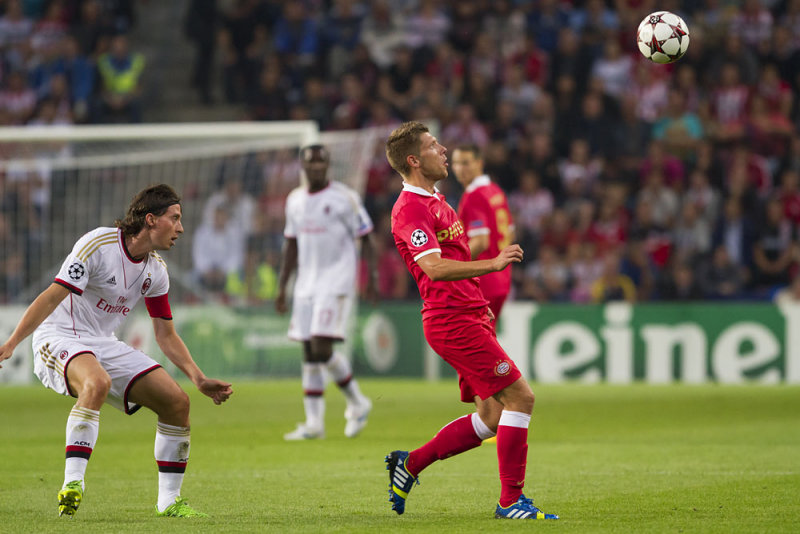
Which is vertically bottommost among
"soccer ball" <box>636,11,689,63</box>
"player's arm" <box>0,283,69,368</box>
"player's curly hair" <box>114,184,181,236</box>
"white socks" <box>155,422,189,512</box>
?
"white socks" <box>155,422,189,512</box>

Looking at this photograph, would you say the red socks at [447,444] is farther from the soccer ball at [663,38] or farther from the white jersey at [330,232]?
the white jersey at [330,232]

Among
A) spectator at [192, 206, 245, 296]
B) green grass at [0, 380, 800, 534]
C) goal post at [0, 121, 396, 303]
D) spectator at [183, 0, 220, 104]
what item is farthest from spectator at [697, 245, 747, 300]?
spectator at [183, 0, 220, 104]

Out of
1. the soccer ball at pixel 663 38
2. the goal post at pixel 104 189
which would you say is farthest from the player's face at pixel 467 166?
the goal post at pixel 104 189

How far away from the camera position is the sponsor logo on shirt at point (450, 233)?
6.66 meters

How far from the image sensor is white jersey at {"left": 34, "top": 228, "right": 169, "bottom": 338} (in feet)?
21.9

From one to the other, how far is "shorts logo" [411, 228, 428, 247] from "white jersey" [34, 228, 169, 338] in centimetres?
145

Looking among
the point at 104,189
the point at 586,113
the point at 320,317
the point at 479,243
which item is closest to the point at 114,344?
the point at 479,243

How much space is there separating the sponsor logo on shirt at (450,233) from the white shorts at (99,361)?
161 cm

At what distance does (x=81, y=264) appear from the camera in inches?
261

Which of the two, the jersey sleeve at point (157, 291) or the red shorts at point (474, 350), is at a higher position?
the jersey sleeve at point (157, 291)

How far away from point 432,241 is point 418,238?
7cm

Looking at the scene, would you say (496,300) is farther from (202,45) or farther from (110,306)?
(202,45)

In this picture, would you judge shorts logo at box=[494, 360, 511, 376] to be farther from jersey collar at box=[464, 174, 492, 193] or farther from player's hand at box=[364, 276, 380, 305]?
player's hand at box=[364, 276, 380, 305]

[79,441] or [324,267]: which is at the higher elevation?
[324,267]
